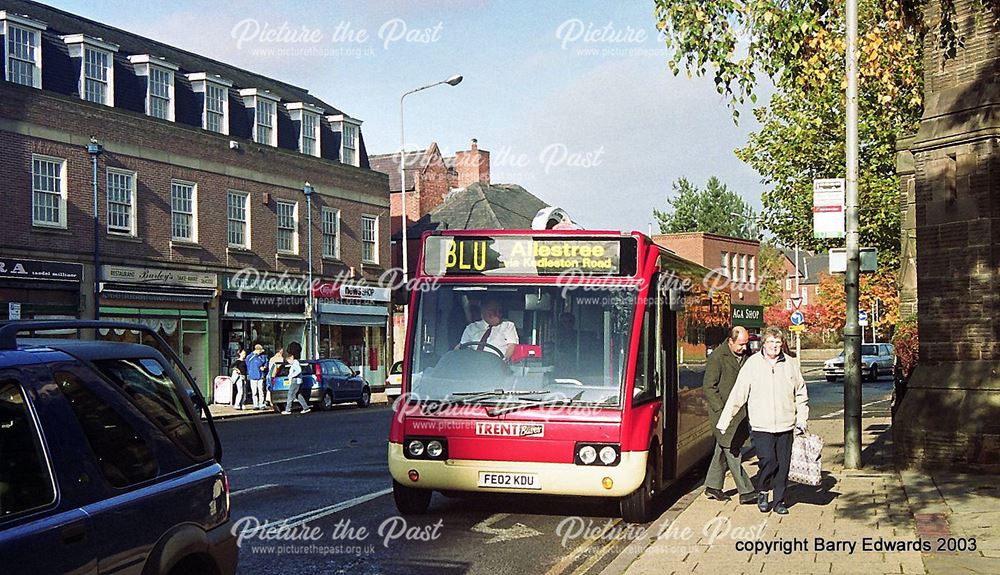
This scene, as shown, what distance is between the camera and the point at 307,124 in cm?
4172

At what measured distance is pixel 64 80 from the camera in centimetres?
3080

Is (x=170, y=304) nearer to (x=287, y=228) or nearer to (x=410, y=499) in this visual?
(x=287, y=228)

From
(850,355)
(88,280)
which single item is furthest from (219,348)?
(850,355)

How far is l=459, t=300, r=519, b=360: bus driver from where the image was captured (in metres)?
10.6

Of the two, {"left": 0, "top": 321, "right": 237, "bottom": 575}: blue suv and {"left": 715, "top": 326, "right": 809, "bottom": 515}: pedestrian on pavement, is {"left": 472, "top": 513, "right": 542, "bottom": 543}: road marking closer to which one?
{"left": 715, "top": 326, "right": 809, "bottom": 515}: pedestrian on pavement

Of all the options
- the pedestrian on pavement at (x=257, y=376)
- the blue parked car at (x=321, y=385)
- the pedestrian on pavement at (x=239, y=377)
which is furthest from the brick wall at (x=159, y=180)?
the blue parked car at (x=321, y=385)

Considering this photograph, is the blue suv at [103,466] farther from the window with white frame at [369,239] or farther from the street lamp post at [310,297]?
the window with white frame at [369,239]

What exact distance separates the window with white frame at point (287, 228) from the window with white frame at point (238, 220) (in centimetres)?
186

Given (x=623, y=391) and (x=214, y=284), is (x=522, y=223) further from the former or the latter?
(x=623, y=391)

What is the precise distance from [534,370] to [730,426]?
7.92 ft

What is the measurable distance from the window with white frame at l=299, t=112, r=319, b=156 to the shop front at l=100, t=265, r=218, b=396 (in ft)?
25.7

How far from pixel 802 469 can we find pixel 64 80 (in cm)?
2570

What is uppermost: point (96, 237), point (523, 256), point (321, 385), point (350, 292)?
point (96, 237)

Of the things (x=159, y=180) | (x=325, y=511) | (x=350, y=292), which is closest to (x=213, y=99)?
(x=159, y=180)
